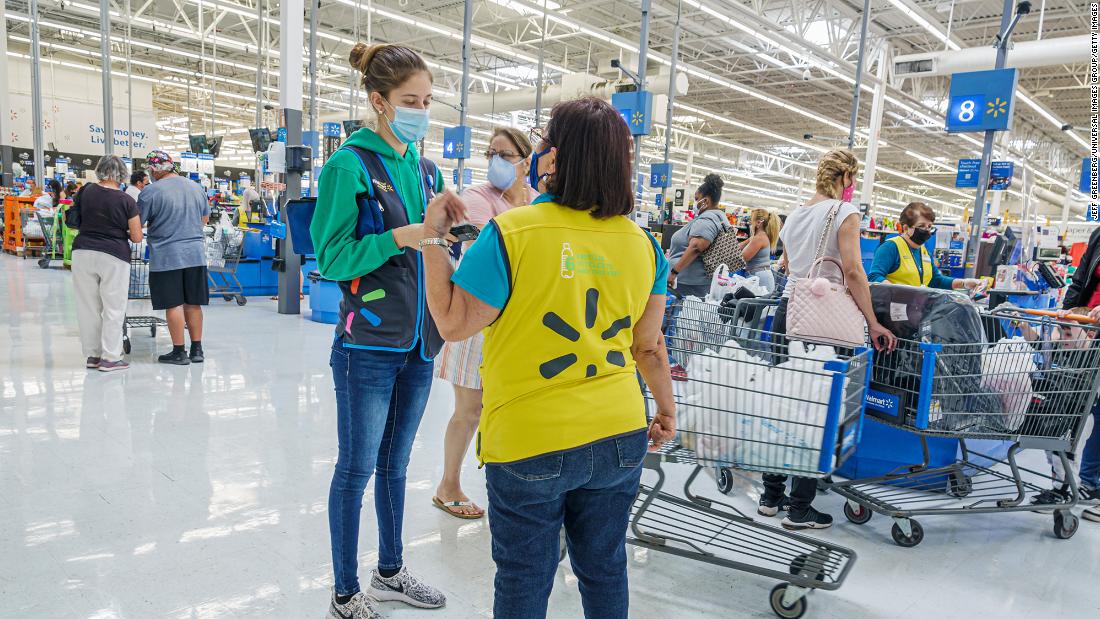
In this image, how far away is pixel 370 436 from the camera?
6.24 feet

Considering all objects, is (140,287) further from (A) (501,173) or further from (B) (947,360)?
(B) (947,360)

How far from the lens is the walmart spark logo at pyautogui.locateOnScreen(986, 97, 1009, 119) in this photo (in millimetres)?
5195

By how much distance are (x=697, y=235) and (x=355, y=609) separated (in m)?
3.68

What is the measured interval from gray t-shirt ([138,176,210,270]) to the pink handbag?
444 cm

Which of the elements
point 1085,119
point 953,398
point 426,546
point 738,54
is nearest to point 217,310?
point 426,546

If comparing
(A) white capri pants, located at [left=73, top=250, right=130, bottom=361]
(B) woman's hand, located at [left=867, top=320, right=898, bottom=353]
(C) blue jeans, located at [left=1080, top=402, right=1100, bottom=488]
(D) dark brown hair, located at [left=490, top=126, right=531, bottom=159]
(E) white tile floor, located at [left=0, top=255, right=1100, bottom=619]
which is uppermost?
(D) dark brown hair, located at [left=490, top=126, right=531, bottom=159]

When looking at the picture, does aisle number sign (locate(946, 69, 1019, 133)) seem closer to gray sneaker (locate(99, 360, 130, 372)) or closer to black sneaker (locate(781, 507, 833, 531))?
black sneaker (locate(781, 507, 833, 531))

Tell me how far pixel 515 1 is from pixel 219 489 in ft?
36.6

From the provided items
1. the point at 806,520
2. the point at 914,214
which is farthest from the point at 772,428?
the point at 914,214

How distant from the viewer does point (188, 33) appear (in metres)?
15.3

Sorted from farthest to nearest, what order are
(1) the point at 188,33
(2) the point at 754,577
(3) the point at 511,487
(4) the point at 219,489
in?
(1) the point at 188,33
(4) the point at 219,489
(2) the point at 754,577
(3) the point at 511,487

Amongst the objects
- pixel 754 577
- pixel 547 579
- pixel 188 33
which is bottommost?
pixel 754 577

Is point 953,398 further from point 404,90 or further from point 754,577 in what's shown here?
point 404,90

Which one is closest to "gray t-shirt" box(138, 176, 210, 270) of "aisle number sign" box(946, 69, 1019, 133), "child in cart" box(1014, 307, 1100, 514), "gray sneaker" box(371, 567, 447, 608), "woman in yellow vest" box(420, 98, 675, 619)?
"gray sneaker" box(371, 567, 447, 608)
